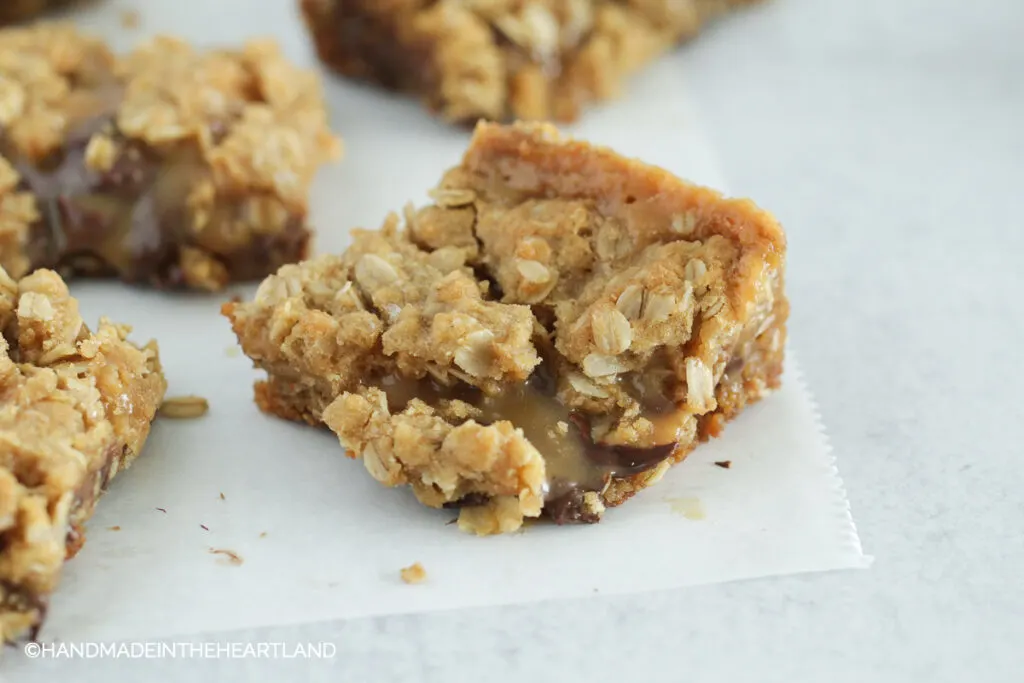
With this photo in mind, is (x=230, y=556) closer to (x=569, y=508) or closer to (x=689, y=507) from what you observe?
(x=569, y=508)

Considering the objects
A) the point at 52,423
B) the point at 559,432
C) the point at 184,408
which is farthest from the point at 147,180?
the point at 559,432

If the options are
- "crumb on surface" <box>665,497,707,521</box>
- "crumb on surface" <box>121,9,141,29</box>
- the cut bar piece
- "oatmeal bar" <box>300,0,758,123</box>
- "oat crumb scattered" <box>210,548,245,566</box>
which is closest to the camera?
"oat crumb scattered" <box>210,548,245,566</box>

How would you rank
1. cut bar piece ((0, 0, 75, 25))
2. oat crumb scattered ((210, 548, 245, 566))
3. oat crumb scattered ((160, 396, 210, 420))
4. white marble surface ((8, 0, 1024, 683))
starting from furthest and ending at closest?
1. cut bar piece ((0, 0, 75, 25))
2. oat crumb scattered ((160, 396, 210, 420))
3. oat crumb scattered ((210, 548, 245, 566))
4. white marble surface ((8, 0, 1024, 683))

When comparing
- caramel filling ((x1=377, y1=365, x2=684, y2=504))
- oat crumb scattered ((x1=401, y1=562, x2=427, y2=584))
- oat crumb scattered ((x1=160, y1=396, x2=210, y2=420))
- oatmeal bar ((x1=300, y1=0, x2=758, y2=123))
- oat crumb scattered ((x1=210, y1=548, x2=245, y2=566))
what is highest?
oatmeal bar ((x1=300, y1=0, x2=758, y2=123))

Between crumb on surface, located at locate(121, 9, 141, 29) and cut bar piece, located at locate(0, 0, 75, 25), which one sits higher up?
crumb on surface, located at locate(121, 9, 141, 29)

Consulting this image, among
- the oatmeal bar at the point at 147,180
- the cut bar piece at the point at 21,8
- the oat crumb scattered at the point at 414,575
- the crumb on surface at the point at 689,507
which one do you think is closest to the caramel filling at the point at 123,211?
the oatmeal bar at the point at 147,180

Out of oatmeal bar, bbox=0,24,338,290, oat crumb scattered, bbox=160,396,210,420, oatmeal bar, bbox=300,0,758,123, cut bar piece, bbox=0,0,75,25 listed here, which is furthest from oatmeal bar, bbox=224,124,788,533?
cut bar piece, bbox=0,0,75,25

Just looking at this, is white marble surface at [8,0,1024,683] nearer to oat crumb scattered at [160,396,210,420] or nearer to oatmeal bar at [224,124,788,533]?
oatmeal bar at [224,124,788,533]

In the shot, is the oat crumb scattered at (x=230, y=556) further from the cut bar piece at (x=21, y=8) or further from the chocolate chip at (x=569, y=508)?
the cut bar piece at (x=21, y=8)

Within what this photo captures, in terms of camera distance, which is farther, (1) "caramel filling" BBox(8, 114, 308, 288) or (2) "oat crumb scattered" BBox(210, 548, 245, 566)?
(1) "caramel filling" BBox(8, 114, 308, 288)
